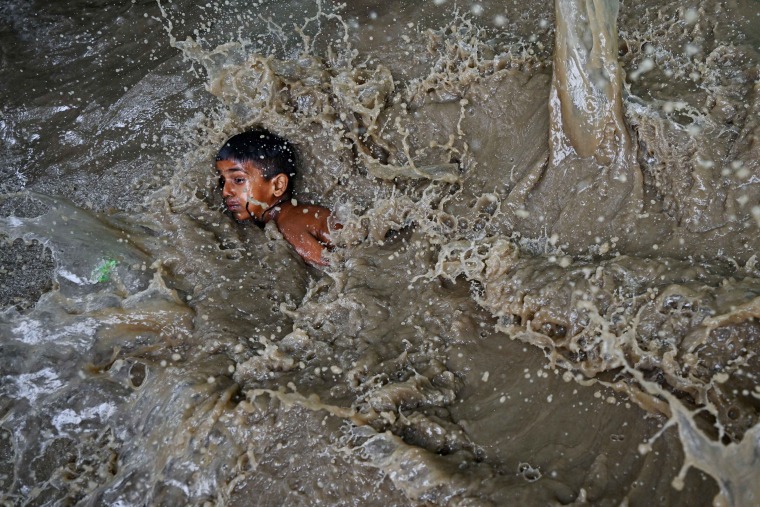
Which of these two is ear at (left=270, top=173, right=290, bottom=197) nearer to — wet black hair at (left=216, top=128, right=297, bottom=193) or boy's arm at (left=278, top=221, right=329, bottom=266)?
wet black hair at (left=216, top=128, right=297, bottom=193)

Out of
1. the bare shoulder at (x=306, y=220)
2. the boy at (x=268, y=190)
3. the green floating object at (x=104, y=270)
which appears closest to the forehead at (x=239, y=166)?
the boy at (x=268, y=190)

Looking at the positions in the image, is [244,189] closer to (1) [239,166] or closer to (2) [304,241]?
(1) [239,166]

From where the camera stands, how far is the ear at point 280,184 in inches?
161

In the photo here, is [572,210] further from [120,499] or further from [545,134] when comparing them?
[120,499]

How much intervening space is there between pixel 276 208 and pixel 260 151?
425mm

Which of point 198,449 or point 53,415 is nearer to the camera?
point 198,449

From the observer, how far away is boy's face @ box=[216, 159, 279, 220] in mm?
4016

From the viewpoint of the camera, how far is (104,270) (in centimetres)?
348

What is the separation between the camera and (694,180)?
3.05 m

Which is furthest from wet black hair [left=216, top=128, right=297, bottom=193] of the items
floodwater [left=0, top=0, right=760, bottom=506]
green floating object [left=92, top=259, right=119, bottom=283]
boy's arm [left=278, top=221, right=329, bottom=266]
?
green floating object [left=92, top=259, right=119, bottom=283]

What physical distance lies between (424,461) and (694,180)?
2.02 metres

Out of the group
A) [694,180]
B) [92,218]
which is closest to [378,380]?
[694,180]

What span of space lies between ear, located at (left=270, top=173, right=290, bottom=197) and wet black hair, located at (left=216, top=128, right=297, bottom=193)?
0.9 inches

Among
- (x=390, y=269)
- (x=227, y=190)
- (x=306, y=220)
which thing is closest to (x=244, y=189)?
(x=227, y=190)
